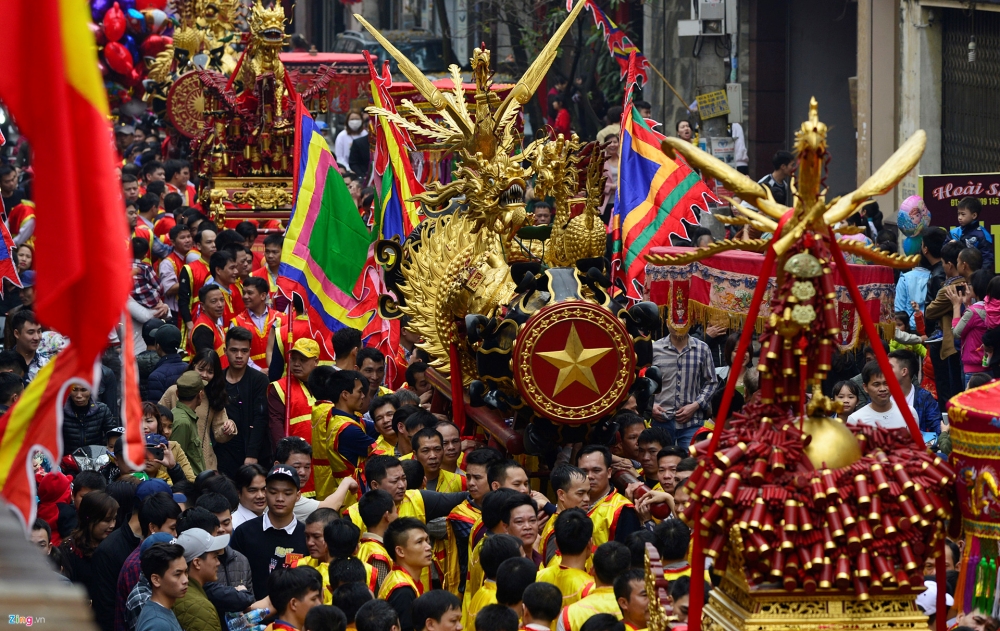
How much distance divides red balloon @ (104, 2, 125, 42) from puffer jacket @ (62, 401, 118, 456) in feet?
52.1

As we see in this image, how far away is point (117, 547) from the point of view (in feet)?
24.8

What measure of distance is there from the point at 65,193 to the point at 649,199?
9159mm

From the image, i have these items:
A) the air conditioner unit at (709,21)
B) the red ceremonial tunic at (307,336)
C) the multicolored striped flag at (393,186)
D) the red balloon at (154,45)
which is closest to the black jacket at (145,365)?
the red ceremonial tunic at (307,336)

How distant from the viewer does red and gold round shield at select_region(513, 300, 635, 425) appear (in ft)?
28.0

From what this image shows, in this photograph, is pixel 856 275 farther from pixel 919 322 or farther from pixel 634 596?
pixel 634 596

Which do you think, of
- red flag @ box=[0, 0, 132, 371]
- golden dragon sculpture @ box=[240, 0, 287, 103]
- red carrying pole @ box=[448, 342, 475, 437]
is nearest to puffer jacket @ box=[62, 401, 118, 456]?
red carrying pole @ box=[448, 342, 475, 437]

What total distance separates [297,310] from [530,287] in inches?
155

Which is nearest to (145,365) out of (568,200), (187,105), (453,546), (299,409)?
(299,409)

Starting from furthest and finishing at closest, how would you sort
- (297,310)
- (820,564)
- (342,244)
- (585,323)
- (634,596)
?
1. (297,310)
2. (342,244)
3. (585,323)
4. (634,596)
5. (820,564)

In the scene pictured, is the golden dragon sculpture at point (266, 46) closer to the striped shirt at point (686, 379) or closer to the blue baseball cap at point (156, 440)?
the striped shirt at point (686, 379)

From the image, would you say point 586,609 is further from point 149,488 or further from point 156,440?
point 156,440

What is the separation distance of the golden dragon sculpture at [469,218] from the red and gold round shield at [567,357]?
0.96m

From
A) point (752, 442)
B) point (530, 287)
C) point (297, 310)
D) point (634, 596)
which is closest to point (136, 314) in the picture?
point (297, 310)

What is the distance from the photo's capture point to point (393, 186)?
13.0 meters
